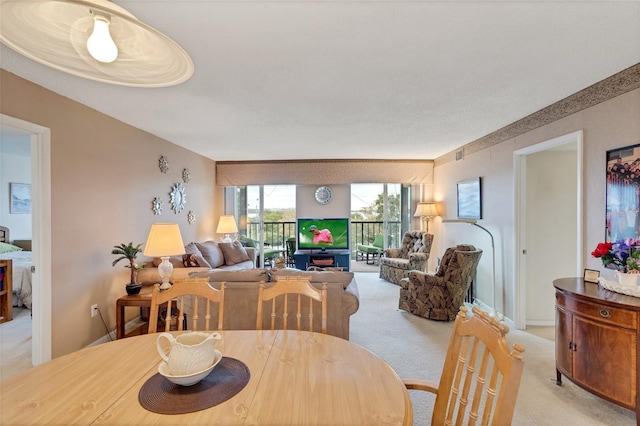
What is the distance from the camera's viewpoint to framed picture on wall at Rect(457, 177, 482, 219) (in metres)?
4.31

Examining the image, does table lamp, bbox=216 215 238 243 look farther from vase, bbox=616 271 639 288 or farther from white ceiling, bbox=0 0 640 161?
vase, bbox=616 271 639 288

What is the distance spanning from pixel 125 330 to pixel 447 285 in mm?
3853

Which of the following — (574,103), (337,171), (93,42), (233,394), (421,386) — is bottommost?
(421,386)

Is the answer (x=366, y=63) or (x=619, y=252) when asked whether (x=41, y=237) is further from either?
(x=619, y=252)

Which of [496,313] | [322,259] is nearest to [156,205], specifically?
[322,259]

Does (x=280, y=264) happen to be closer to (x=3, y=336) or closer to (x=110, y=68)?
(x=3, y=336)

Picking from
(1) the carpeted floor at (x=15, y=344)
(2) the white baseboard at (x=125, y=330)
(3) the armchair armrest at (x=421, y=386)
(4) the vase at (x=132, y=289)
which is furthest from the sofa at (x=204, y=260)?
(3) the armchair armrest at (x=421, y=386)

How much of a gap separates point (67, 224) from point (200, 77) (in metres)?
1.87

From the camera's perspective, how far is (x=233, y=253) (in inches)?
209

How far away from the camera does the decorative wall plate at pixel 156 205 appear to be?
4055 mm

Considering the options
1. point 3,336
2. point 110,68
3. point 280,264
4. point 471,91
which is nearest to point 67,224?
point 3,336

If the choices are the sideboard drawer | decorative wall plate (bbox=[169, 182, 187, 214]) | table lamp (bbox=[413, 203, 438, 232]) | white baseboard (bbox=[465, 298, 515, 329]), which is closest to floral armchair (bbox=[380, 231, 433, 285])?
table lamp (bbox=[413, 203, 438, 232])

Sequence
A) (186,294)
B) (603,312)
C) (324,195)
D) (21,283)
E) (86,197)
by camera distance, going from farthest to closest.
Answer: (324,195) < (21,283) < (86,197) < (603,312) < (186,294)

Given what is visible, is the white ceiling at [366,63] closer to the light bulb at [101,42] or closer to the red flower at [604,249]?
the light bulb at [101,42]
